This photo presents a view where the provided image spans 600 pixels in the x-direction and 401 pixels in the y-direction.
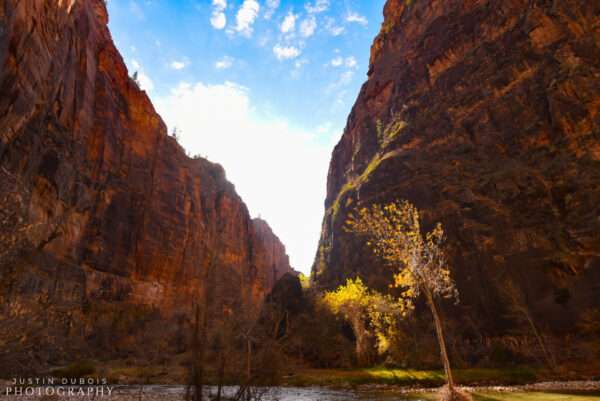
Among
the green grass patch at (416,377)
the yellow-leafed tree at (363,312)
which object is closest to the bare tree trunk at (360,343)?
the yellow-leafed tree at (363,312)

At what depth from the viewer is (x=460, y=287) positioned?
45.4 meters

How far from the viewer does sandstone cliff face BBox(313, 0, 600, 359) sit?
39.8m

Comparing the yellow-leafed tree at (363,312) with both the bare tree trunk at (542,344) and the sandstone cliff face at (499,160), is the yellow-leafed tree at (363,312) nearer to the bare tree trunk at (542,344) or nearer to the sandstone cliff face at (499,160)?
the sandstone cliff face at (499,160)

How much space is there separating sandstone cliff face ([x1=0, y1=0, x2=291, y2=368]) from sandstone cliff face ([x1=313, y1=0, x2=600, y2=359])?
33.8m

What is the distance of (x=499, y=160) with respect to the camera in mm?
52312

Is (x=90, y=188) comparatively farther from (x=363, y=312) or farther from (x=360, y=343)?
(x=360, y=343)

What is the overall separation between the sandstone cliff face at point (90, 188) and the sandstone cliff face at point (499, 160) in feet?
111

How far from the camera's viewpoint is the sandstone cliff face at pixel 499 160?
1569 inches

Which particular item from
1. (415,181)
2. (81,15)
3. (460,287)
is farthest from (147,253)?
(460,287)

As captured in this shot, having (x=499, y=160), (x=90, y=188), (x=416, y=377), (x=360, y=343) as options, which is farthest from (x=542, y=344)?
(x=90, y=188)

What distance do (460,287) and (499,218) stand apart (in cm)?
1128

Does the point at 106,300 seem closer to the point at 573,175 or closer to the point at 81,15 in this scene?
the point at 81,15

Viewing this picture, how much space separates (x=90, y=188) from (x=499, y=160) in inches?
3271

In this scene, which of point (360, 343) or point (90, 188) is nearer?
point (360, 343)
